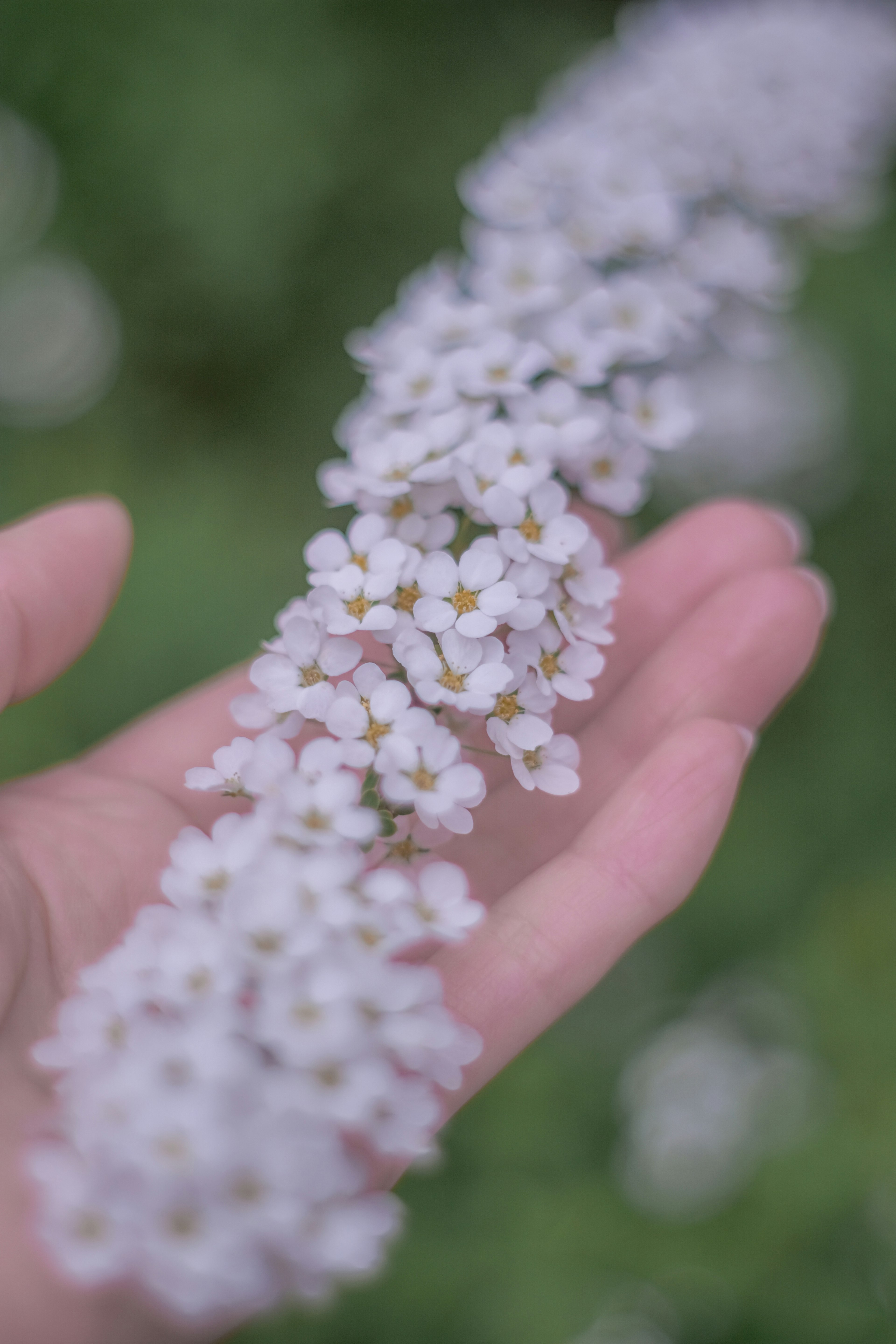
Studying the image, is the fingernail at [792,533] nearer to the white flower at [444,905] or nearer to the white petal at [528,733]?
the white petal at [528,733]

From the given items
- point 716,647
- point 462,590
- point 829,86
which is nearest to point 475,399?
point 462,590

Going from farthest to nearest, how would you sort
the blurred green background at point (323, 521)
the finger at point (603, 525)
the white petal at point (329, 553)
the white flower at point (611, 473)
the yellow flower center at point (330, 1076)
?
1. the blurred green background at point (323, 521)
2. the finger at point (603, 525)
3. the white flower at point (611, 473)
4. the white petal at point (329, 553)
5. the yellow flower center at point (330, 1076)

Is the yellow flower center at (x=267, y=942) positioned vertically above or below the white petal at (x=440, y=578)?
below

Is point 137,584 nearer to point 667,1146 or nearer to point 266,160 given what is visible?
point 266,160

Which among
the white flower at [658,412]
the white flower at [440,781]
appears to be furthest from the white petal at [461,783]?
the white flower at [658,412]

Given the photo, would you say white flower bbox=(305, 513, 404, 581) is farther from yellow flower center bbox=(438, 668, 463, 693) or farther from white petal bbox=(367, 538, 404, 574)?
yellow flower center bbox=(438, 668, 463, 693)

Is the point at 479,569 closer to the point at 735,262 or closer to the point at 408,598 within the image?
the point at 408,598
